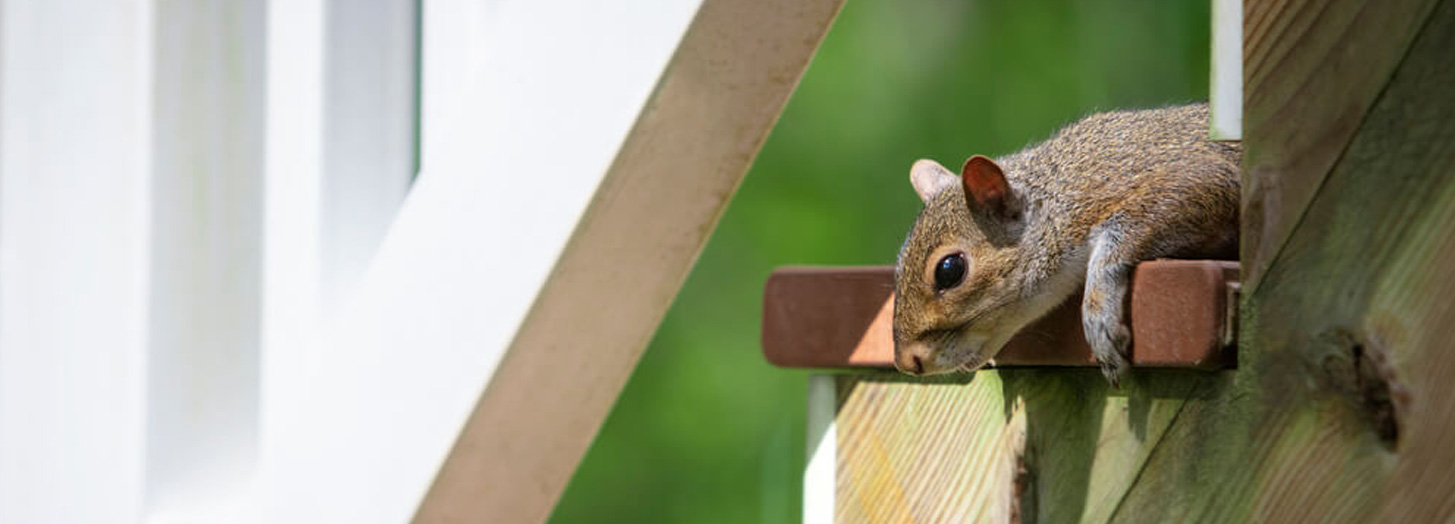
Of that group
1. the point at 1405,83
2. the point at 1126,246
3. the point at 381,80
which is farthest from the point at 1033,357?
the point at 381,80

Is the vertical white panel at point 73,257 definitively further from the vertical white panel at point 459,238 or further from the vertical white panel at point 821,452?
the vertical white panel at point 821,452

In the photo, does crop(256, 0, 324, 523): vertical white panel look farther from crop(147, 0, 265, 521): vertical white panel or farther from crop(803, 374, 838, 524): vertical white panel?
crop(803, 374, 838, 524): vertical white panel

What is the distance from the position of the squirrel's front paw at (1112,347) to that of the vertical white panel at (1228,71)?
0.10m

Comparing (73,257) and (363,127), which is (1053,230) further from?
(73,257)

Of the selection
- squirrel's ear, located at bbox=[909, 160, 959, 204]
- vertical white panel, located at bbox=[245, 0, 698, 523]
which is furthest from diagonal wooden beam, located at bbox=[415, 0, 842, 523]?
squirrel's ear, located at bbox=[909, 160, 959, 204]

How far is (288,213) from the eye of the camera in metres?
0.66

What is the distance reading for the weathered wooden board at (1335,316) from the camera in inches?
24.2

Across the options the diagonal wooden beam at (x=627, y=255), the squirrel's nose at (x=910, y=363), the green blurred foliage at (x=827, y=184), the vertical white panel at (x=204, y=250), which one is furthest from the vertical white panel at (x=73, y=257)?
the green blurred foliage at (x=827, y=184)

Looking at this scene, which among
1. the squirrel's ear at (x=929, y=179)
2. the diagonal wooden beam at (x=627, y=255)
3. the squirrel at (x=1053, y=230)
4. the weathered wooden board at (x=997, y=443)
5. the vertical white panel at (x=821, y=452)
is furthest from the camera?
the squirrel's ear at (x=929, y=179)

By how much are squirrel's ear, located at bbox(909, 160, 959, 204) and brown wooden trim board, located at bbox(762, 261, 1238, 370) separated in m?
0.14

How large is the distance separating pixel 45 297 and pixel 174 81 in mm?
133

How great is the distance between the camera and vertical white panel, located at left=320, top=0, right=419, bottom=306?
654 mm

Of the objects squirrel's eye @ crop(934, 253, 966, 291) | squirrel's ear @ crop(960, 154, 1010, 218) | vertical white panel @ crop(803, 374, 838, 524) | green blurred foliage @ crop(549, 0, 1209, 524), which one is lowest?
green blurred foliage @ crop(549, 0, 1209, 524)

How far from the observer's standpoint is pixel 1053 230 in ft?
3.04
